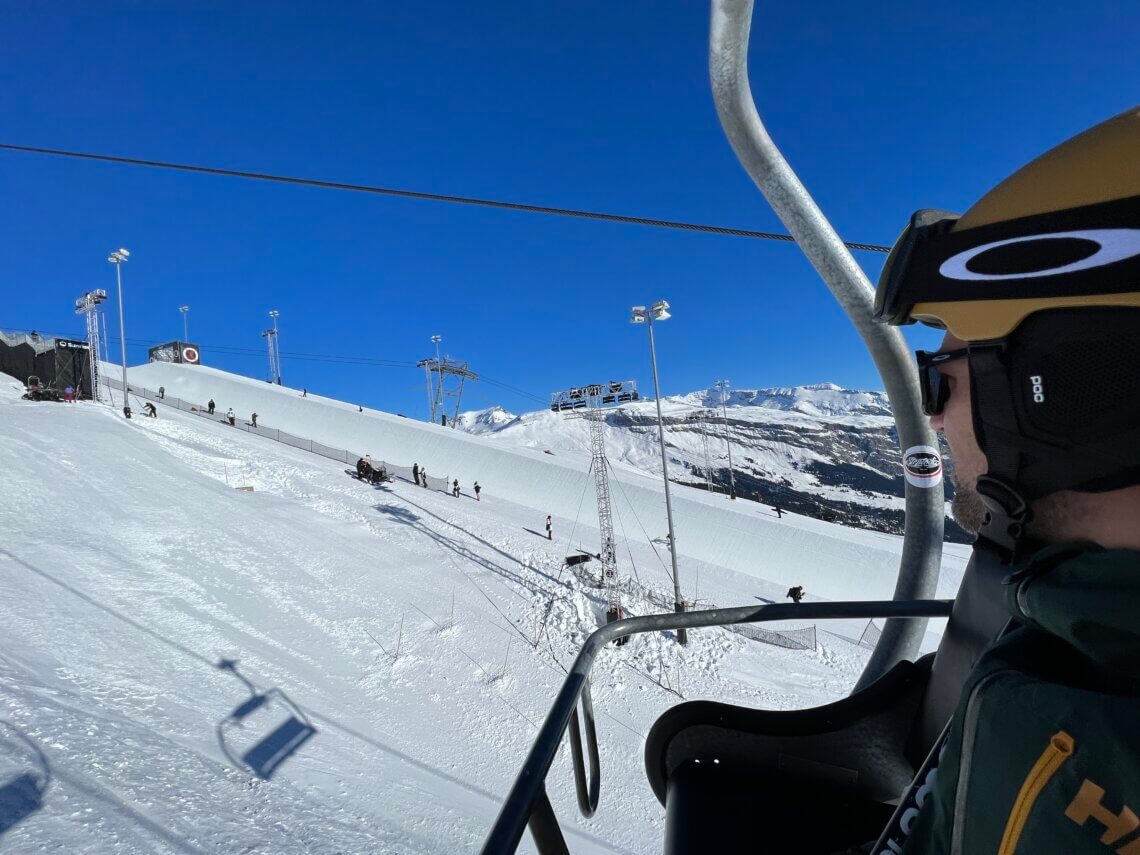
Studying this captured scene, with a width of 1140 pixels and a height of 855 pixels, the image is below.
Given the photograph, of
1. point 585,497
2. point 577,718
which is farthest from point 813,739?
point 585,497

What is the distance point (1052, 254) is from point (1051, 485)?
0.39 meters

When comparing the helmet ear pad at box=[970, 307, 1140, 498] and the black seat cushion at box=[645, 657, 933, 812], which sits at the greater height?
the helmet ear pad at box=[970, 307, 1140, 498]

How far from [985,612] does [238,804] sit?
621cm

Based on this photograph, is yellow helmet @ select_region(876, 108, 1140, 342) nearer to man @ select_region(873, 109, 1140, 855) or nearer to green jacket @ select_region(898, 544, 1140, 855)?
man @ select_region(873, 109, 1140, 855)

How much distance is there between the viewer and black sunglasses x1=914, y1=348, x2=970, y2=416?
3.92ft

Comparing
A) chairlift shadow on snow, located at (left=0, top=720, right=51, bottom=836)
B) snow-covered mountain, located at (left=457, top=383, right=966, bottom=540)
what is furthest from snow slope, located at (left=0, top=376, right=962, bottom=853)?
snow-covered mountain, located at (left=457, top=383, right=966, bottom=540)

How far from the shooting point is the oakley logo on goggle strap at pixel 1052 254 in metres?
0.84

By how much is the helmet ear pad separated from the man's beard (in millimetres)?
185

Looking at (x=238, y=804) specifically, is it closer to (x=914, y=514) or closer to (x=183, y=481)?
(x=914, y=514)

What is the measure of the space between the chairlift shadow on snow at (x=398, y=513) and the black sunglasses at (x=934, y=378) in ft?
66.3

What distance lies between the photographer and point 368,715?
848 centimetres

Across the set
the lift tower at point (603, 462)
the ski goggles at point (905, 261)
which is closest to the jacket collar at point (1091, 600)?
the ski goggles at point (905, 261)

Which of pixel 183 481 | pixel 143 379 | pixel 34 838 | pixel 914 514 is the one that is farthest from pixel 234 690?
pixel 143 379

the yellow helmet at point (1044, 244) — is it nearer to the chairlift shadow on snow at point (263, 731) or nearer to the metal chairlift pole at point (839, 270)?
the metal chairlift pole at point (839, 270)
